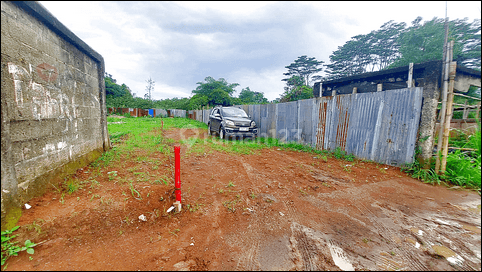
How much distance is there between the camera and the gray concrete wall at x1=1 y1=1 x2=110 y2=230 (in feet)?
6.77

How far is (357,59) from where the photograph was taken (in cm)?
3434

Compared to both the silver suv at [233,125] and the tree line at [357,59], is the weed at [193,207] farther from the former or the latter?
the tree line at [357,59]

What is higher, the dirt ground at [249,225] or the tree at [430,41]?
the tree at [430,41]

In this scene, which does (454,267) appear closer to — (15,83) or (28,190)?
(28,190)

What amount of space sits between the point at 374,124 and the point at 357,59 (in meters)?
37.0

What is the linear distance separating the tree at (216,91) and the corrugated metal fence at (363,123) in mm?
20025

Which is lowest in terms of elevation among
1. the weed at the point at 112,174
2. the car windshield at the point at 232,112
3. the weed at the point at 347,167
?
the weed at the point at 347,167

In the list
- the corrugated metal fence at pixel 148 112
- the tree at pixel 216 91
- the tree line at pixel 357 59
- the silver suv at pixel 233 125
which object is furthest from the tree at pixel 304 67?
the silver suv at pixel 233 125

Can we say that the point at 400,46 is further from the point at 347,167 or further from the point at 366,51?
the point at 347,167

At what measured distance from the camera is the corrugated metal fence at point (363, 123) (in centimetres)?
456

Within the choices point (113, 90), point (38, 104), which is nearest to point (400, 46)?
point (38, 104)

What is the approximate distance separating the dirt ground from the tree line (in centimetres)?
1348

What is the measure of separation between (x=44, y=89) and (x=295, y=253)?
13.1 ft

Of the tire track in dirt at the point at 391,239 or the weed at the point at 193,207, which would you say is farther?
the weed at the point at 193,207
